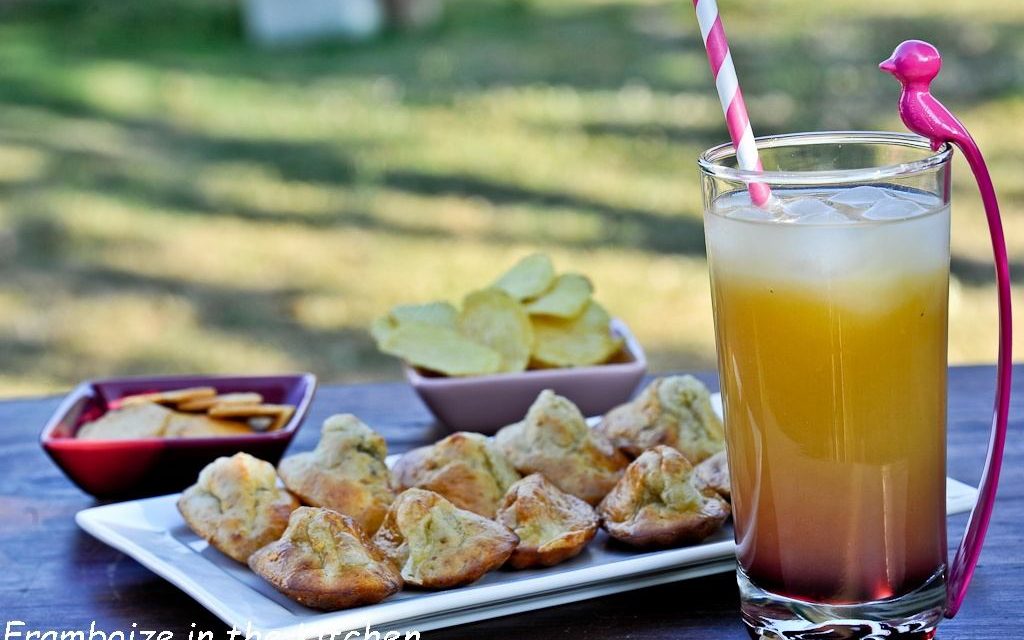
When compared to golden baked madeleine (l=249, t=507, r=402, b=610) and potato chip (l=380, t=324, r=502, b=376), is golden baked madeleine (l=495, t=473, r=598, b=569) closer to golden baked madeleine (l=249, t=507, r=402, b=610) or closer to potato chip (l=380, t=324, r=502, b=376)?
golden baked madeleine (l=249, t=507, r=402, b=610)

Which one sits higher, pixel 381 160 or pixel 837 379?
pixel 837 379

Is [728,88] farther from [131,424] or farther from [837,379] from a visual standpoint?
[131,424]

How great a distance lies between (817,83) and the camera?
573 cm

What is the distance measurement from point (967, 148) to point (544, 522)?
1.59ft

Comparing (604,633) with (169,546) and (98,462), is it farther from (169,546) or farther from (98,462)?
(98,462)

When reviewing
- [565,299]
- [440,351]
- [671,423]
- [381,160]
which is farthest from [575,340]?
[381,160]

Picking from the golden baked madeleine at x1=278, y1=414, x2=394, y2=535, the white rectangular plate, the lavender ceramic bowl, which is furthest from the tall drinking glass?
the lavender ceramic bowl

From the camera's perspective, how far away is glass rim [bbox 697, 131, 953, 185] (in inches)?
38.1

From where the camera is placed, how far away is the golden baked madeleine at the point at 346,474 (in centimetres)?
130

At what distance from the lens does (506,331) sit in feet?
5.55

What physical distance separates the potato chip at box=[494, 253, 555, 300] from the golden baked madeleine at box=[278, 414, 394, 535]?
1.48 ft

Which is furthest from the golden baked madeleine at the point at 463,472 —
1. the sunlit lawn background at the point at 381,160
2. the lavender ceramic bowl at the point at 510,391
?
the sunlit lawn background at the point at 381,160

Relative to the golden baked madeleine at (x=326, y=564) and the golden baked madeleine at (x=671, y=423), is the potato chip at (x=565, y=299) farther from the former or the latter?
the golden baked madeleine at (x=326, y=564)

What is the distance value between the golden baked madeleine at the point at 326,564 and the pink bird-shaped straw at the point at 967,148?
479 mm
